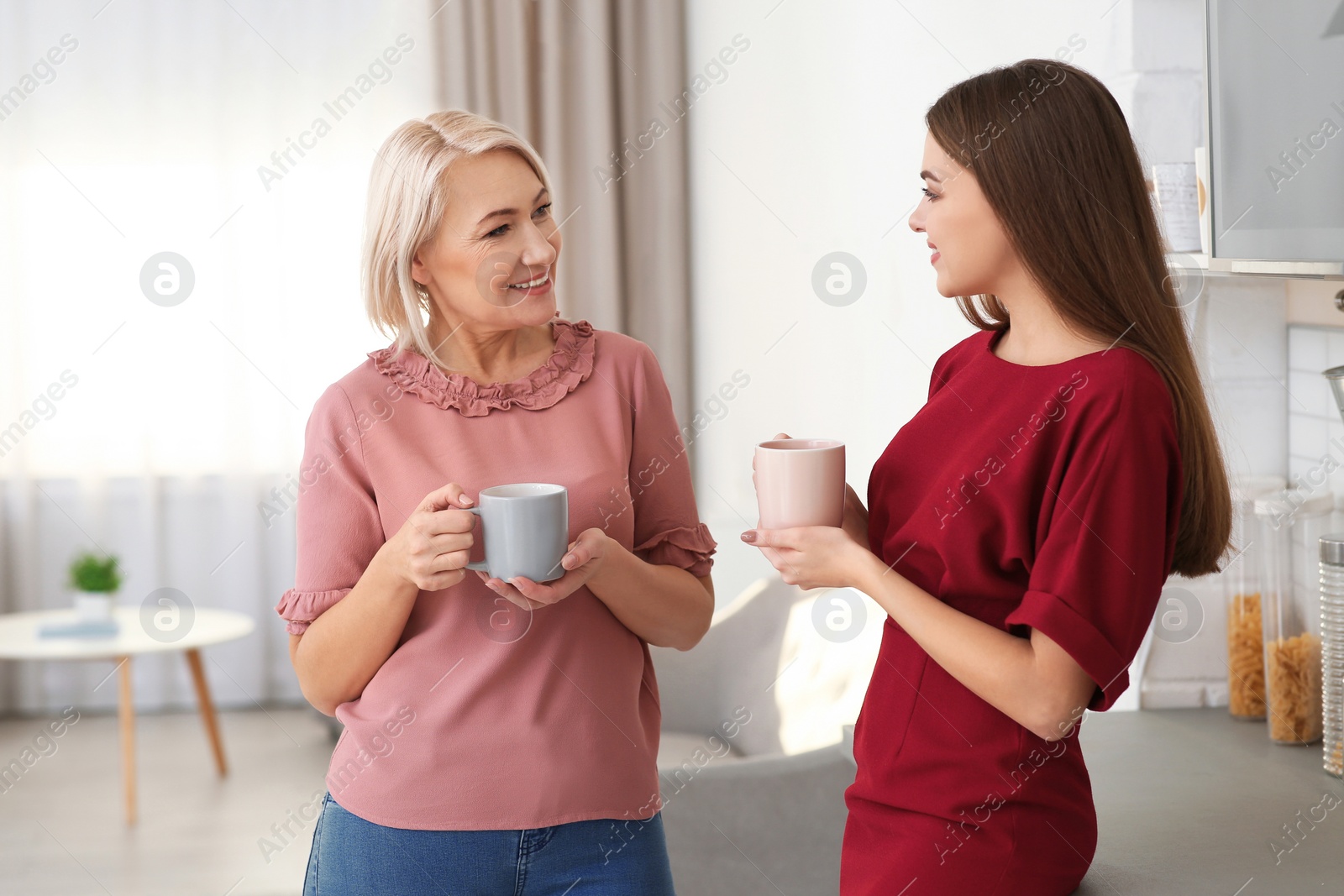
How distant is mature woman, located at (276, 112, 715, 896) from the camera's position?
1.00 metres

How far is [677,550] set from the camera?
1128mm

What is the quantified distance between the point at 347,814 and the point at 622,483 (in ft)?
1.33

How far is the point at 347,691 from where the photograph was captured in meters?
1.07

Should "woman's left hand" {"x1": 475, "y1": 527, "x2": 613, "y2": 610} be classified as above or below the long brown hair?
below

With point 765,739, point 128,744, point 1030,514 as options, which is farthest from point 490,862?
point 128,744

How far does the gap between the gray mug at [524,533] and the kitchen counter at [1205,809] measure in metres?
0.59

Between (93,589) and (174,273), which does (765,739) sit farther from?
(174,273)

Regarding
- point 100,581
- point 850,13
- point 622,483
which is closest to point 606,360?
point 622,483

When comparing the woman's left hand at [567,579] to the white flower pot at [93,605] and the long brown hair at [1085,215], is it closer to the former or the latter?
the long brown hair at [1085,215]

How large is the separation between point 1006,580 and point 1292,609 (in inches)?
32.2

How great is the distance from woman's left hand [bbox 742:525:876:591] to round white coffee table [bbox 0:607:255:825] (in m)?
2.68

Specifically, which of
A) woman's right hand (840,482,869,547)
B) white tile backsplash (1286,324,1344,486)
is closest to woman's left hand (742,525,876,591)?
woman's right hand (840,482,869,547)

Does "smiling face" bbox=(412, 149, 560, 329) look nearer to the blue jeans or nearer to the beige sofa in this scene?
the blue jeans

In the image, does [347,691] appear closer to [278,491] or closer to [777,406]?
[777,406]
